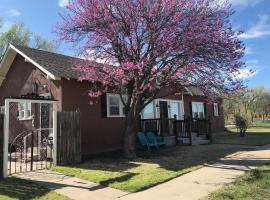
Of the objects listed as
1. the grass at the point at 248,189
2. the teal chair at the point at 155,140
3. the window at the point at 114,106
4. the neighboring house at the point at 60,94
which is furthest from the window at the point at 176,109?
the grass at the point at 248,189

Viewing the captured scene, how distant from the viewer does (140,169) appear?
10641 millimetres

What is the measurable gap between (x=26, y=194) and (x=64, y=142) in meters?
4.13

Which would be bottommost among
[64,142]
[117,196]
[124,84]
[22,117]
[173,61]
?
[117,196]

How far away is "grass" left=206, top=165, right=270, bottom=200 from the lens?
7.10m

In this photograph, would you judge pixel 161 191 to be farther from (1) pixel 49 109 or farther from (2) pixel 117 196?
(1) pixel 49 109

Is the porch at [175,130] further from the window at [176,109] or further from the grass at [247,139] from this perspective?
the window at [176,109]

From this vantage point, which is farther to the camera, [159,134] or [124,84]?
[159,134]

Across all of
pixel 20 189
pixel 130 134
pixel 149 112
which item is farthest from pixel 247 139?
pixel 20 189

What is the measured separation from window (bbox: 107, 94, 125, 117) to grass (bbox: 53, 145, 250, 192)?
334 centimetres

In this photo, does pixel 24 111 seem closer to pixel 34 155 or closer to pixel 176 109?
pixel 34 155

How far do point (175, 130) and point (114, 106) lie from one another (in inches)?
159

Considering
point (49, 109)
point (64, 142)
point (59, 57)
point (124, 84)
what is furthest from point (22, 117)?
point (124, 84)

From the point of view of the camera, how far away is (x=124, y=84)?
12.7m

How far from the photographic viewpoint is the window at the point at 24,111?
52.4 ft
